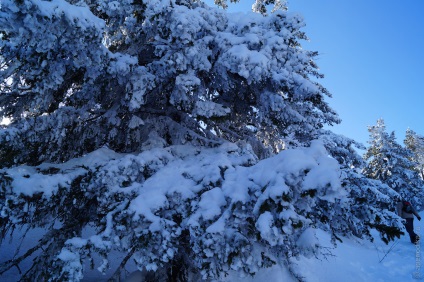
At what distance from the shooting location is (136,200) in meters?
3.36

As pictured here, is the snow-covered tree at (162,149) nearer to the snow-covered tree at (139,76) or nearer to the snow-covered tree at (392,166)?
the snow-covered tree at (139,76)

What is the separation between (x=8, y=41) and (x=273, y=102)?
4119mm

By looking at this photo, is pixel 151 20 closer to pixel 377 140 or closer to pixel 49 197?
pixel 49 197

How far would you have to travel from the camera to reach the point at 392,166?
22.6 metres

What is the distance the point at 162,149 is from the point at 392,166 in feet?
79.1

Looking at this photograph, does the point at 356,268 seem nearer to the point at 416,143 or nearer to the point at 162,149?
the point at 162,149

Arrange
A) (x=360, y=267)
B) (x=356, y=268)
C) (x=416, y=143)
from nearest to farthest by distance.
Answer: (x=356, y=268) → (x=360, y=267) → (x=416, y=143)

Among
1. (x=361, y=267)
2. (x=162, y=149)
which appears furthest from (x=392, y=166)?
(x=162, y=149)

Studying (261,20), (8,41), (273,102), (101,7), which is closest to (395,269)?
(273,102)

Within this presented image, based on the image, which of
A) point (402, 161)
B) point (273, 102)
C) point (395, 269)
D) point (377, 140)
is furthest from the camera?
point (377, 140)

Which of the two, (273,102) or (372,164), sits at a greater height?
(372,164)

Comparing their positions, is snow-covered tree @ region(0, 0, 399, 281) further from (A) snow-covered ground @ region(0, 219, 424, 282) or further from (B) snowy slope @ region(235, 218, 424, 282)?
(B) snowy slope @ region(235, 218, 424, 282)

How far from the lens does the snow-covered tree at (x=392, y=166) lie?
22.2m

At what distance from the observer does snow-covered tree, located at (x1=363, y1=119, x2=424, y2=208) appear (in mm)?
22177
